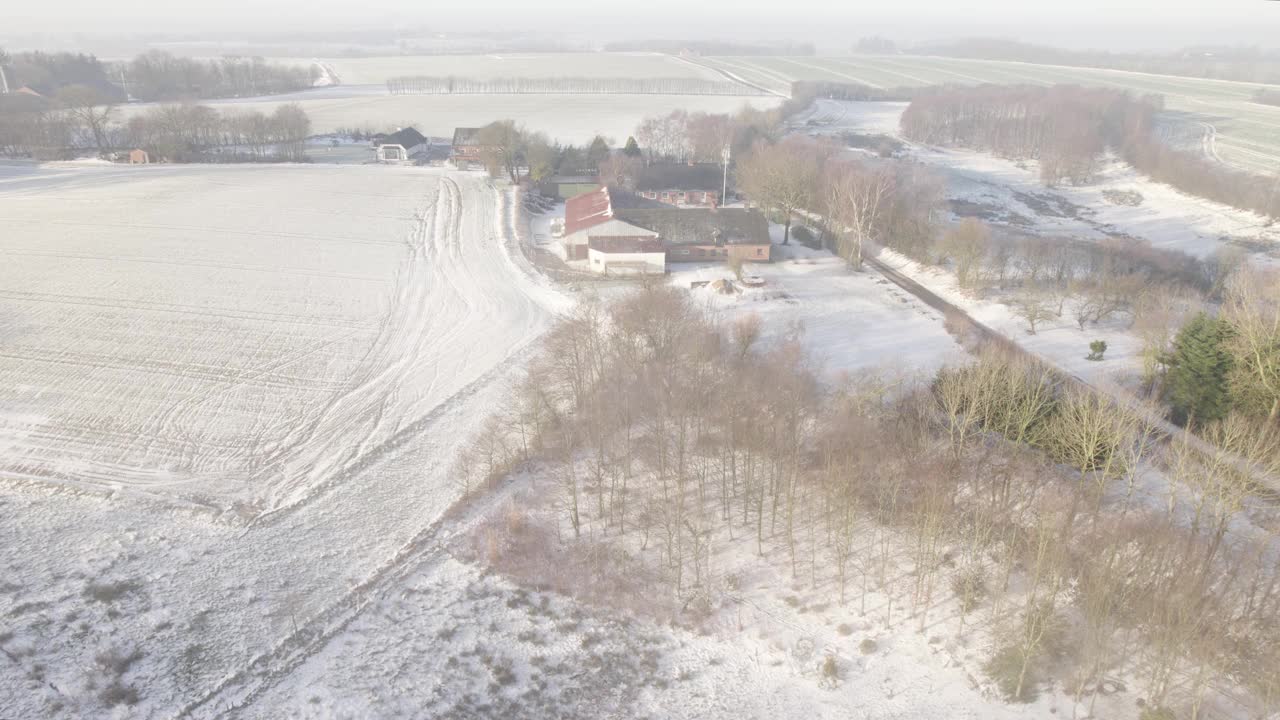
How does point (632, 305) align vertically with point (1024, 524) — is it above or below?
above

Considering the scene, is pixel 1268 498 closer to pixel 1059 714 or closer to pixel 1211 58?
pixel 1059 714

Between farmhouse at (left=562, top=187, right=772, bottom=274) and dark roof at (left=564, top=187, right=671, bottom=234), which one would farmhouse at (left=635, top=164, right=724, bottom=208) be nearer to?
dark roof at (left=564, top=187, right=671, bottom=234)

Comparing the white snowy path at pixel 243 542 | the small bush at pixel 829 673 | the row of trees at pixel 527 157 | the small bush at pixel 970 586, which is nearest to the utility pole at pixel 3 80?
the row of trees at pixel 527 157

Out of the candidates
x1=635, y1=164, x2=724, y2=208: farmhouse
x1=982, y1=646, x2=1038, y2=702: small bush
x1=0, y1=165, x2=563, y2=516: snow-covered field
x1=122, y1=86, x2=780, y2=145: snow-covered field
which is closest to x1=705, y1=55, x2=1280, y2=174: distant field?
x1=122, y1=86, x2=780, y2=145: snow-covered field

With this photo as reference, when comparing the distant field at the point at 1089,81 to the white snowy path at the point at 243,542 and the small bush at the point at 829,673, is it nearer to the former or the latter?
the small bush at the point at 829,673

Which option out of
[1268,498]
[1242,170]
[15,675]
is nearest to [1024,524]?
[1268,498]

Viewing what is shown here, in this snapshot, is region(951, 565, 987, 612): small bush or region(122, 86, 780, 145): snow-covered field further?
region(122, 86, 780, 145): snow-covered field
